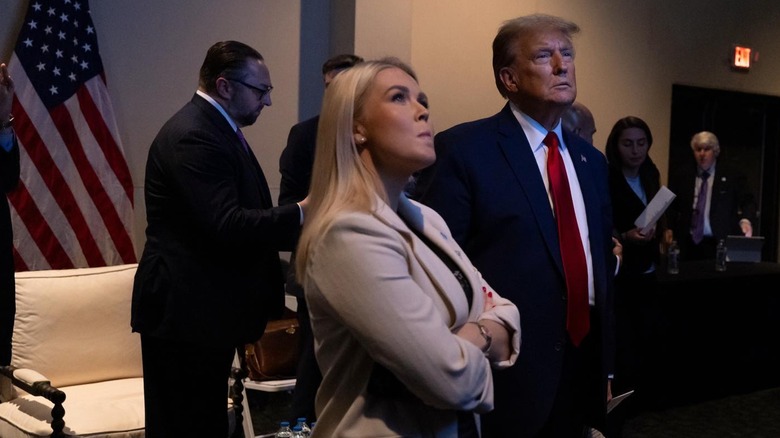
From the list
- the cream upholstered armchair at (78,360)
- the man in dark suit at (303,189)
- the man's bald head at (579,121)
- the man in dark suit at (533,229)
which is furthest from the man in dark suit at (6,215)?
the man's bald head at (579,121)

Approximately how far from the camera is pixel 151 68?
17.7ft

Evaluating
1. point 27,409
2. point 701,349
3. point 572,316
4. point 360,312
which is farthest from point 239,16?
point 360,312

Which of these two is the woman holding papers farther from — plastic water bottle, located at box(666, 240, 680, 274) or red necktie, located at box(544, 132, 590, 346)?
red necktie, located at box(544, 132, 590, 346)

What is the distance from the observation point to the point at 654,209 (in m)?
4.29

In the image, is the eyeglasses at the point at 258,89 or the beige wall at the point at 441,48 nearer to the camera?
the eyeglasses at the point at 258,89

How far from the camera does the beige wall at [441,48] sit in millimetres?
5359

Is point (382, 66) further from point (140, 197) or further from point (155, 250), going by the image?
point (140, 197)

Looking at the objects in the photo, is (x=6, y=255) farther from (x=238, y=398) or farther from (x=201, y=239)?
(x=238, y=398)

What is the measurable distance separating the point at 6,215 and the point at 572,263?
156 cm

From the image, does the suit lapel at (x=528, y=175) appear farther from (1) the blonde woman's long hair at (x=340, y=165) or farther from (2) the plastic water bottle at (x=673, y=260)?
(2) the plastic water bottle at (x=673, y=260)

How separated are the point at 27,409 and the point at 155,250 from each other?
3.42 feet

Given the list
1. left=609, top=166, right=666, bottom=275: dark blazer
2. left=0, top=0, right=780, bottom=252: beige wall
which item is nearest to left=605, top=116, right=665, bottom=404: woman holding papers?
left=609, top=166, right=666, bottom=275: dark blazer

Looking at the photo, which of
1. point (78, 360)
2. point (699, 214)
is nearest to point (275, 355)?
point (78, 360)

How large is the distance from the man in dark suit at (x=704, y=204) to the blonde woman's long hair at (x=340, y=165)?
5380 mm
